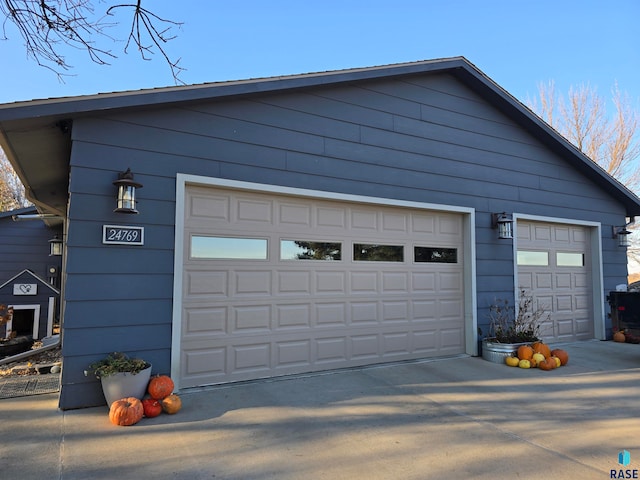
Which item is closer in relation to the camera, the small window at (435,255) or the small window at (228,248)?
the small window at (228,248)

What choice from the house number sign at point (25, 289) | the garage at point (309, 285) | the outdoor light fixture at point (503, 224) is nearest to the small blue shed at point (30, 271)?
the house number sign at point (25, 289)

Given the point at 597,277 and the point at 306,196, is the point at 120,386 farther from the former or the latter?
the point at 597,277

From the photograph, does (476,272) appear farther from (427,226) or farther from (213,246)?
(213,246)

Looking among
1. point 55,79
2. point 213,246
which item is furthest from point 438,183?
point 55,79

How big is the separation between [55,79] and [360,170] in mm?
3448

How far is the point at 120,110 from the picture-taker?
3936 mm

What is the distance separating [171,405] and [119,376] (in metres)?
0.52

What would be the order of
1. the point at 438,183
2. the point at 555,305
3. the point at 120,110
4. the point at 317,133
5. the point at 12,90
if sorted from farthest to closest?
the point at 555,305, the point at 438,183, the point at 317,133, the point at 120,110, the point at 12,90

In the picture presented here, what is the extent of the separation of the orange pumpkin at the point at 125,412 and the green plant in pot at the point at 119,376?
0.49ft

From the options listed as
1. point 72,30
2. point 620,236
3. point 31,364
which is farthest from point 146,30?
point 620,236

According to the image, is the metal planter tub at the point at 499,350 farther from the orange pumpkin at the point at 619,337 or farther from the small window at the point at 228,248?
the small window at the point at 228,248

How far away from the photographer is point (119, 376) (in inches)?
138

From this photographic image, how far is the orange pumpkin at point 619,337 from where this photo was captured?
7.48m

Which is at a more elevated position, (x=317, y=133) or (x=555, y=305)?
(x=317, y=133)
